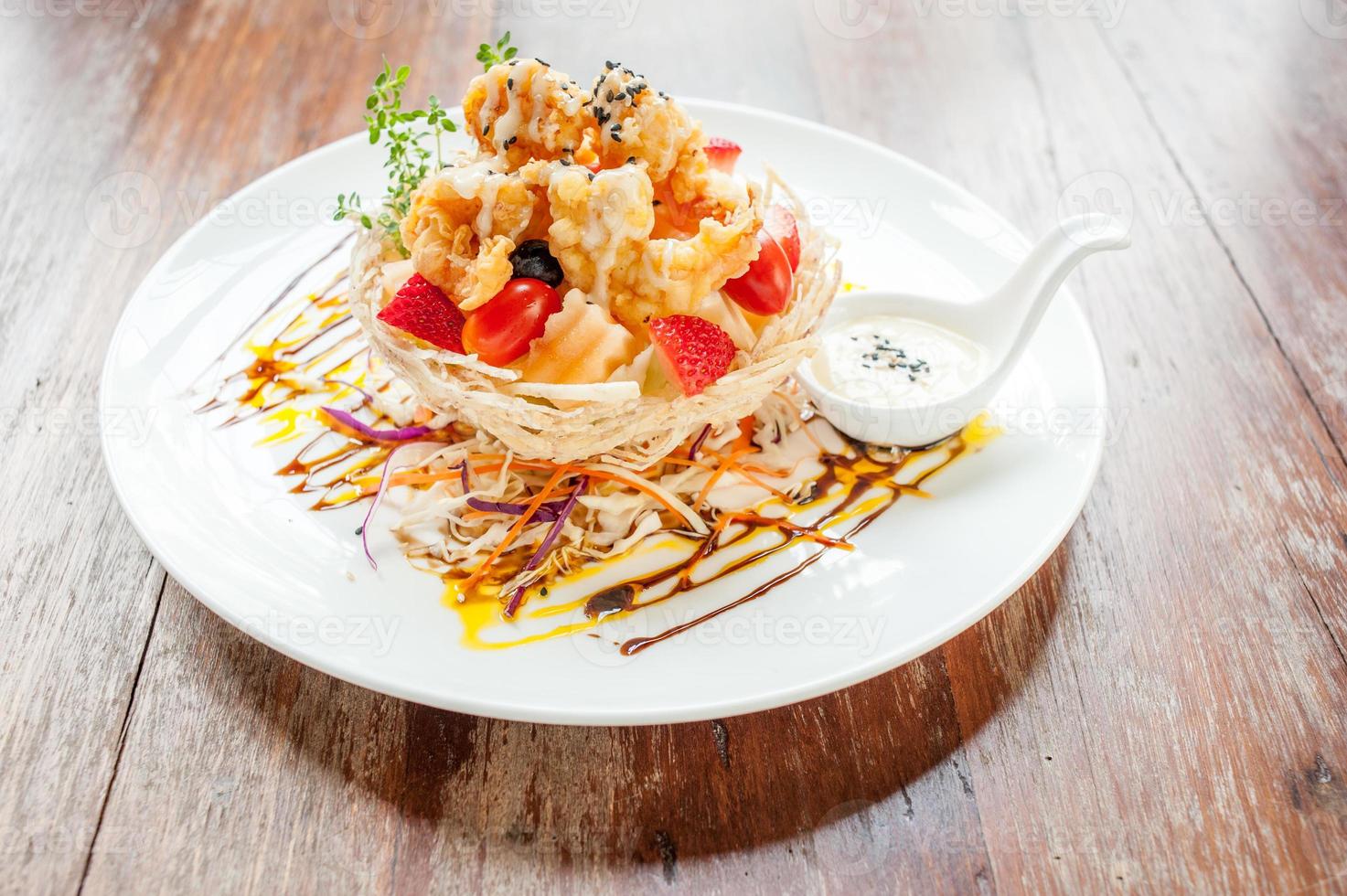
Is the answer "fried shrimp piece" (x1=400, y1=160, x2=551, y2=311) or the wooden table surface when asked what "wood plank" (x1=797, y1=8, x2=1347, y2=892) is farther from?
"fried shrimp piece" (x1=400, y1=160, x2=551, y2=311)

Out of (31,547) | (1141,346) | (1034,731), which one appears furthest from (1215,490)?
(31,547)

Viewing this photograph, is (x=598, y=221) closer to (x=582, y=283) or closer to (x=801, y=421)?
(x=582, y=283)

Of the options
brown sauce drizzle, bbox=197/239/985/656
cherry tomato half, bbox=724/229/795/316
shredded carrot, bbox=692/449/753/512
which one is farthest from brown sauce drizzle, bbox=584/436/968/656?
cherry tomato half, bbox=724/229/795/316

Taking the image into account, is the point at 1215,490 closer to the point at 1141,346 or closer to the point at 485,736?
the point at 1141,346

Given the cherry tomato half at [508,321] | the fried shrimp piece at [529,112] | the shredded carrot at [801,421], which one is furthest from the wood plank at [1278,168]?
the fried shrimp piece at [529,112]

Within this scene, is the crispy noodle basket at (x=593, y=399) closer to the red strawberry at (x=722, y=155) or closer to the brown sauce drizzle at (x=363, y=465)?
the brown sauce drizzle at (x=363, y=465)

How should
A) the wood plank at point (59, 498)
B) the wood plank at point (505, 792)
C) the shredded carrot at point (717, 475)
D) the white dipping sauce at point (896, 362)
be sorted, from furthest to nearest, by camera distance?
the white dipping sauce at point (896, 362), the shredded carrot at point (717, 475), the wood plank at point (59, 498), the wood plank at point (505, 792)
